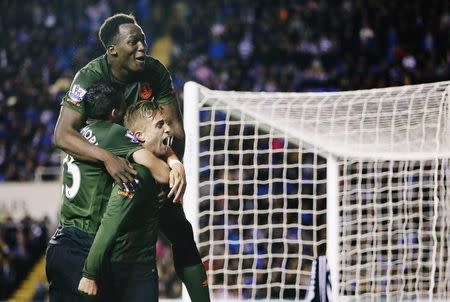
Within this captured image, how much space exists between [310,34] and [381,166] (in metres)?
8.61

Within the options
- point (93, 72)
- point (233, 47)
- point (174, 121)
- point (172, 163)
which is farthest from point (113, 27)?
point (233, 47)

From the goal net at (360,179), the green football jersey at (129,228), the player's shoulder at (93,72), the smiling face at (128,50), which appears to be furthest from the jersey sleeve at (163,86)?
the goal net at (360,179)

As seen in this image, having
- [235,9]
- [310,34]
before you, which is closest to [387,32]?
[310,34]

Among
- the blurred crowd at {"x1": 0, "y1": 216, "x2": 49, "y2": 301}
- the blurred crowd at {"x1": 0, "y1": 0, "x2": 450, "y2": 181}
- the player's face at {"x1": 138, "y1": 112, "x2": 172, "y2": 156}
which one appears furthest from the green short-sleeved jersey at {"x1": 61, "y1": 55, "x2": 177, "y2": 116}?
the blurred crowd at {"x1": 0, "y1": 0, "x2": 450, "y2": 181}

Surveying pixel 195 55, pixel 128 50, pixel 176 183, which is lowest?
pixel 176 183

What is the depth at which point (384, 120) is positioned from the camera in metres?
5.65

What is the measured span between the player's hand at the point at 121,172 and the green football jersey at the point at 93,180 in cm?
5

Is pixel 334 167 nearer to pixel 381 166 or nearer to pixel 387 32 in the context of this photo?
pixel 381 166

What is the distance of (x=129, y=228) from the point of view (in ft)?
11.4

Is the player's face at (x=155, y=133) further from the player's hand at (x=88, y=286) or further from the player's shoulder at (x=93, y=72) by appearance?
the player's hand at (x=88, y=286)

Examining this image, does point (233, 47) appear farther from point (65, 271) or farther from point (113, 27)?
point (65, 271)

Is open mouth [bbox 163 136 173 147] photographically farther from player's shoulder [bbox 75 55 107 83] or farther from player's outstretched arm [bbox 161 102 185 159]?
player's shoulder [bbox 75 55 107 83]

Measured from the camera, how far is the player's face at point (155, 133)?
3.50 m

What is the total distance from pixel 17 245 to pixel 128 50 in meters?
8.39
